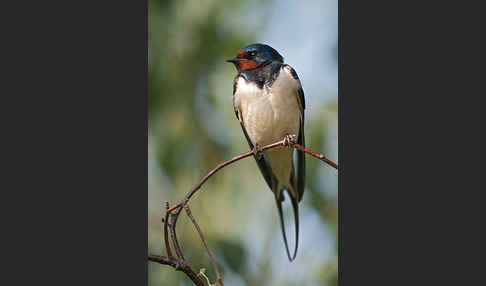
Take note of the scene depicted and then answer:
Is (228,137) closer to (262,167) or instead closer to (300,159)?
(262,167)

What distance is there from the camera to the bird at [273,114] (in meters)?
2.82

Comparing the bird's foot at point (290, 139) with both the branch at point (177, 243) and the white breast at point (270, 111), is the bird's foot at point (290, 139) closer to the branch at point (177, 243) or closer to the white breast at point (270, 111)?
the white breast at point (270, 111)

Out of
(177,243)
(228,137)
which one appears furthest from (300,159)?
(177,243)

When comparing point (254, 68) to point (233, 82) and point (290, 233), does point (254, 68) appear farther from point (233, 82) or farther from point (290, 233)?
point (290, 233)

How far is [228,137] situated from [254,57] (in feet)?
1.39

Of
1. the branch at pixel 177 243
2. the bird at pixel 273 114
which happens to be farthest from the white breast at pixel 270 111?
the branch at pixel 177 243

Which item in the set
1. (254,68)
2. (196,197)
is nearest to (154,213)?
(196,197)

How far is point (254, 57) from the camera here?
2.75m

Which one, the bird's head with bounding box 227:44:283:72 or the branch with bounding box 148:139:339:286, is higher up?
the bird's head with bounding box 227:44:283:72

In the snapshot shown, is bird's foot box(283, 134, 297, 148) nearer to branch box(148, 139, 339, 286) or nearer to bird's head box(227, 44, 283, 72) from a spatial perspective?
bird's head box(227, 44, 283, 72)

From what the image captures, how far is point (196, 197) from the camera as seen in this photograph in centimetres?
272

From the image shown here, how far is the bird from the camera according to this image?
2.82m

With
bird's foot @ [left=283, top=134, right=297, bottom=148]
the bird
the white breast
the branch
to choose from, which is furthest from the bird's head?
the branch

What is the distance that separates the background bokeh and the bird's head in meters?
0.04
